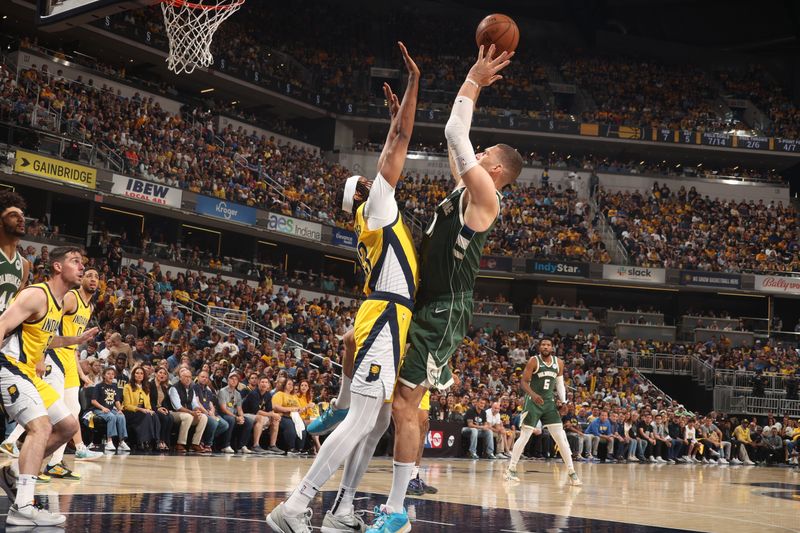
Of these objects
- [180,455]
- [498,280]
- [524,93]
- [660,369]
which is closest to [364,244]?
[180,455]

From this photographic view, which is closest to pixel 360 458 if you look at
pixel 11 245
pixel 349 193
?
pixel 349 193

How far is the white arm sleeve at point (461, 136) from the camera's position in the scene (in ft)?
16.8

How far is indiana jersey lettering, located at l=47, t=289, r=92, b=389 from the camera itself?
915 centimetres

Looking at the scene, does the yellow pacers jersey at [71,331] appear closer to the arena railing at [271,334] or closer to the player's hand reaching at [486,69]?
the player's hand reaching at [486,69]

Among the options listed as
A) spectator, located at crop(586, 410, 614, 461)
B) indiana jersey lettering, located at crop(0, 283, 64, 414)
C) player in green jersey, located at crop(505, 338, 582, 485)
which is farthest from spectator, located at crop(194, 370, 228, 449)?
spectator, located at crop(586, 410, 614, 461)

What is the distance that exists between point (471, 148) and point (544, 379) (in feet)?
28.9

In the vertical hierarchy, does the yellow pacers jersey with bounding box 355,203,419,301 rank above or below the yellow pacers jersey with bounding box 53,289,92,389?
above

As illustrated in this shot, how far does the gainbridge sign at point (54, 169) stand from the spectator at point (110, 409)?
13.1m

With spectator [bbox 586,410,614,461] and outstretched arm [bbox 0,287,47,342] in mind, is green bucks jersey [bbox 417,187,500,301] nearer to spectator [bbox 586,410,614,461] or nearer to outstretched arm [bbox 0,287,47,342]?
outstretched arm [bbox 0,287,47,342]

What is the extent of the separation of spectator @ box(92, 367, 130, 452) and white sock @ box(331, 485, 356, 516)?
8.54m

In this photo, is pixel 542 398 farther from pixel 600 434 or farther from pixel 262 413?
pixel 600 434

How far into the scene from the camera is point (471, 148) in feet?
16.6

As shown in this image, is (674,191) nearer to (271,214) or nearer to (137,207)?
(271,214)

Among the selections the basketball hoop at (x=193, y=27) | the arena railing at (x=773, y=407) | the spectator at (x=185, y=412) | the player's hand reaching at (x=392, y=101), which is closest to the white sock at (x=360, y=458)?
the player's hand reaching at (x=392, y=101)
